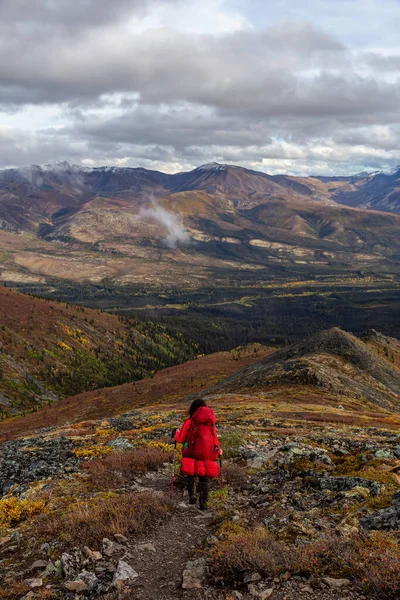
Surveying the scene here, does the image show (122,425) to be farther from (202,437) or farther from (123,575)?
(123,575)

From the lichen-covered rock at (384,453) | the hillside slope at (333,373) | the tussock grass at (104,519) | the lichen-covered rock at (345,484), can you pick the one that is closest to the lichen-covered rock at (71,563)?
the tussock grass at (104,519)

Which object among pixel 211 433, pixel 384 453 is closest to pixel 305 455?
→ pixel 384 453

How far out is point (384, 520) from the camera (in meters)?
10.1

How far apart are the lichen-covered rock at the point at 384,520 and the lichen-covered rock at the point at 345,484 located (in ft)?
6.87

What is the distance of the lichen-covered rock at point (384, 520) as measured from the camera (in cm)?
975

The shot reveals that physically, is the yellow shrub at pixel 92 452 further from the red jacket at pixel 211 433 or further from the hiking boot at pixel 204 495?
the hiking boot at pixel 204 495

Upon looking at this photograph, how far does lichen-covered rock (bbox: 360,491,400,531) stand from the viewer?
9750 mm

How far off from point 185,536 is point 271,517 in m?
2.54

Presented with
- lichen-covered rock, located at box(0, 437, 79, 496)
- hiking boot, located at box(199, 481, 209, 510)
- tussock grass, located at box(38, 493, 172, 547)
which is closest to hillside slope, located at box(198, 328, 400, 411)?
lichen-covered rock, located at box(0, 437, 79, 496)

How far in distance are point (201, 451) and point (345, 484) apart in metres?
4.95

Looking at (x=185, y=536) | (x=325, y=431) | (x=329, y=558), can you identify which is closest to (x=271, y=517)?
(x=185, y=536)

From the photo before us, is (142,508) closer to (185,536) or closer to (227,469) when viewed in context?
(185,536)

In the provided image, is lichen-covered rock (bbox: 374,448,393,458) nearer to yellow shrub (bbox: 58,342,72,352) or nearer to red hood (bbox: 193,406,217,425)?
red hood (bbox: 193,406,217,425)

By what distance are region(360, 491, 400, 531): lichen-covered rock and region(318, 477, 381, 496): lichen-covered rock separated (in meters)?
2.09
